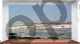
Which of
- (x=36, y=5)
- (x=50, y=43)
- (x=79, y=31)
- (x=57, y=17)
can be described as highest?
(x=36, y=5)

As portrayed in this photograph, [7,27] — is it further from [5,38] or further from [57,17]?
[57,17]

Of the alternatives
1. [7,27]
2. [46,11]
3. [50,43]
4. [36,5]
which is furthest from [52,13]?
[7,27]

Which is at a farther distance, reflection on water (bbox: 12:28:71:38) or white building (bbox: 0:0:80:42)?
reflection on water (bbox: 12:28:71:38)

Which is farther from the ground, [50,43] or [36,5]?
[36,5]

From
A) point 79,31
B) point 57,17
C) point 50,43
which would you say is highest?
point 57,17

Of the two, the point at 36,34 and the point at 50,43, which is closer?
the point at 50,43

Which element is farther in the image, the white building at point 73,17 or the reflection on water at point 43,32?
the reflection on water at point 43,32

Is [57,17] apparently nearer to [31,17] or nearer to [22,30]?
Answer: [31,17]

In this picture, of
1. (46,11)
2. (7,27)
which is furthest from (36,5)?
(7,27)

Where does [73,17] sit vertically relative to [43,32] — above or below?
above
